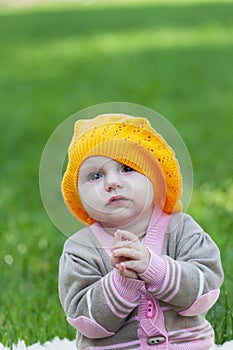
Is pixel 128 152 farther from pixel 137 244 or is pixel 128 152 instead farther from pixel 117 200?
pixel 137 244

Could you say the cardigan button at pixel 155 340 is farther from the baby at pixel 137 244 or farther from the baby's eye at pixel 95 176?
the baby's eye at pixel 95 176

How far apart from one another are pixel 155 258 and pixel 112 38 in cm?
1240

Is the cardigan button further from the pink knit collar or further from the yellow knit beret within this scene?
the yellow knit beret

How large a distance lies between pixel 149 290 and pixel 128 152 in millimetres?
365

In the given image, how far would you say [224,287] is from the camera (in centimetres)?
376

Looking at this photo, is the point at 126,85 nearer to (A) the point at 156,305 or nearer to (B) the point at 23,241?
(B) the point at 23,241

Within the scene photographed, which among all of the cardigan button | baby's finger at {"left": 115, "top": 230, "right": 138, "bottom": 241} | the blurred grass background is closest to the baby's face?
baby's finger at {"left": 115, "top": 230, "right": 138, "bottom": 241}

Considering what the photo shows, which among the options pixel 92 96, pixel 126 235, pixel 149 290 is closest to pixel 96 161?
pixel 126 235

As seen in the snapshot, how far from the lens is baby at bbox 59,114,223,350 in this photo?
8.66 ft

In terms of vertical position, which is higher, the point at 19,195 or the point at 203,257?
the point at 19,195

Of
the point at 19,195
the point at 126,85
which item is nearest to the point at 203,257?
the point at 19,195

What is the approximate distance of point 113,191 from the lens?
265 centimetres

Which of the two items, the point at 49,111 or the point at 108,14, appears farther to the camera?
the point at 108,14

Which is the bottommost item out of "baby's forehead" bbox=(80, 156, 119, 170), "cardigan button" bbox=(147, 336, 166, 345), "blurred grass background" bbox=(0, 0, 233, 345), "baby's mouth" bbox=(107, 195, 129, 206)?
"cardigan button" bbox=(147, 336, 166, 345)
